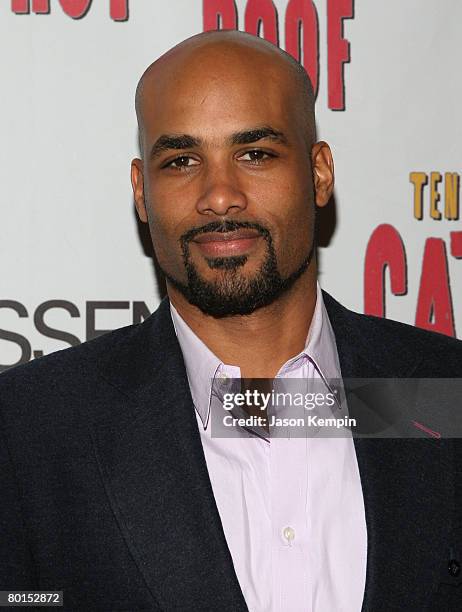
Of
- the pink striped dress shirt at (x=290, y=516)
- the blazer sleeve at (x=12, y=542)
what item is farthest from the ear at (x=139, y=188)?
the blazer sleeve at (x=12, y=542)

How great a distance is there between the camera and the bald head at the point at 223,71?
2094 mm

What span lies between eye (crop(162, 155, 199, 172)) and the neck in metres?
0.29

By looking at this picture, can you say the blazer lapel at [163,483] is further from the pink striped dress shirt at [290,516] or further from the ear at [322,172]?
the ear at [322,172]

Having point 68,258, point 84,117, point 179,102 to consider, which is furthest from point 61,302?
point 179,102

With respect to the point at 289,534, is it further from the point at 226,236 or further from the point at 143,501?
the point at 226,236

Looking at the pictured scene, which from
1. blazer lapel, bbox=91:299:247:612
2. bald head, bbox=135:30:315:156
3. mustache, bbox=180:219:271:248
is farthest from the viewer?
bald head, bbox=135:30:315:156

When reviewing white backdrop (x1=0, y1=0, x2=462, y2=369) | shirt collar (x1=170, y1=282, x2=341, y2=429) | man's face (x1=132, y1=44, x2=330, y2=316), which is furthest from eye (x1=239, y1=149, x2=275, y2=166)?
white backdrop (x1=0, y1=0, x2=462, y2=369)

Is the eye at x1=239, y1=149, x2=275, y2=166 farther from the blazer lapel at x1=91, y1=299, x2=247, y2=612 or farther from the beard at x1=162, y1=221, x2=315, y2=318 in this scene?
the blazer lapel at x1=91, y1=299, x2=247, y2=612

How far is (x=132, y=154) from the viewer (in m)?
2.61

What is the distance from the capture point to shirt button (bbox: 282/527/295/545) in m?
1.85

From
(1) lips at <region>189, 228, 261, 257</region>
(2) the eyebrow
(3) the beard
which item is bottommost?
(3) the beard

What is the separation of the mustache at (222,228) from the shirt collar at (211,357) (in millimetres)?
Answer: 228

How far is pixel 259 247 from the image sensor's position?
2.03m

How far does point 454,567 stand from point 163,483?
636mm
